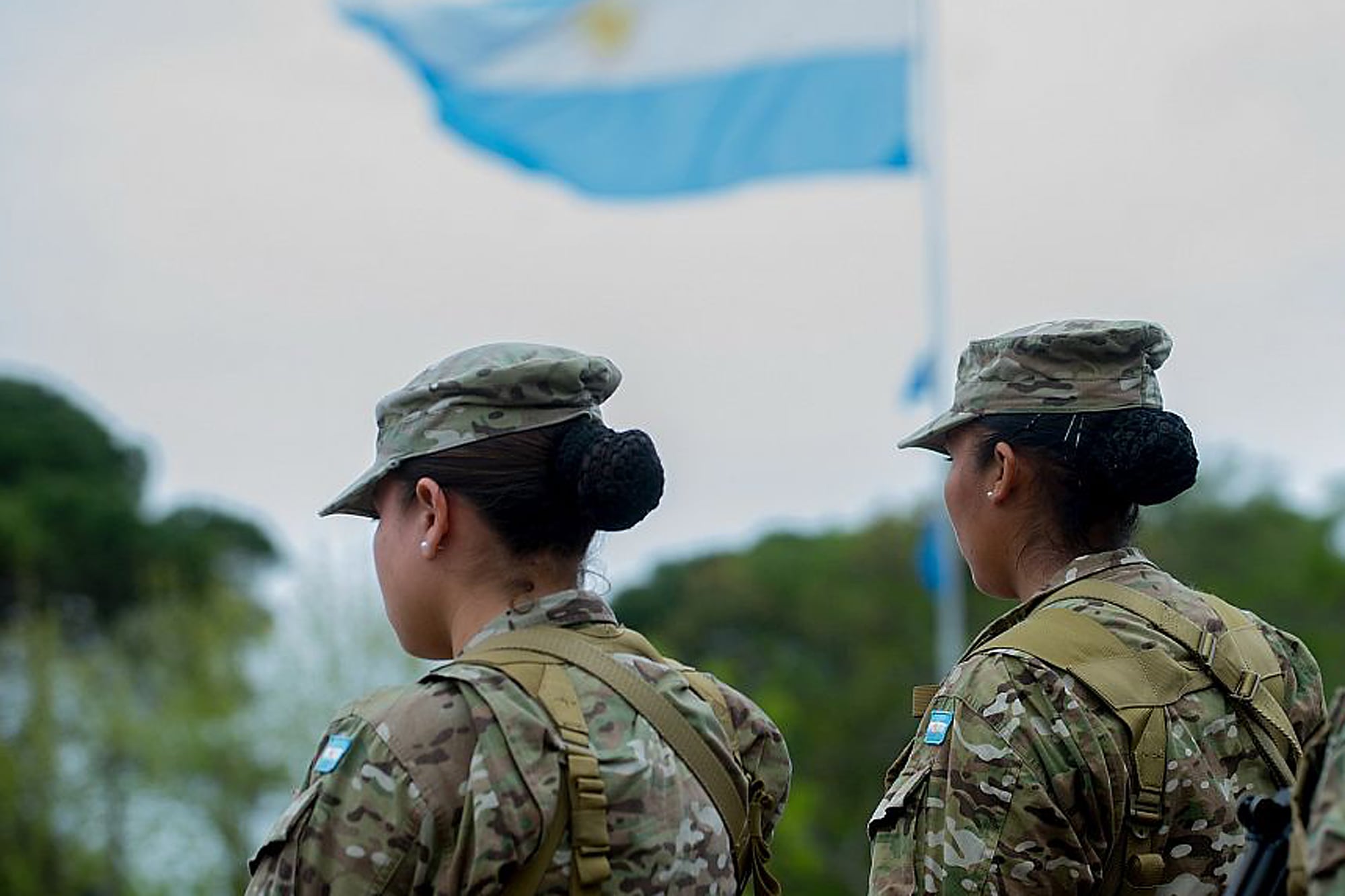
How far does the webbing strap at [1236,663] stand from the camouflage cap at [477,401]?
3.23 feet

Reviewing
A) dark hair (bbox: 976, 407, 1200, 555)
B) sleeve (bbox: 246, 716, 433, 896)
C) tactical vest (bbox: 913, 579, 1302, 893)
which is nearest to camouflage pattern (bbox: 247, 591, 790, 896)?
sleeve (bbox: 246, 716, 433, 896)

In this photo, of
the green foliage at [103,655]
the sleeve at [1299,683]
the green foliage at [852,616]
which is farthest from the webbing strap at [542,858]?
the green foliage at [852,616]

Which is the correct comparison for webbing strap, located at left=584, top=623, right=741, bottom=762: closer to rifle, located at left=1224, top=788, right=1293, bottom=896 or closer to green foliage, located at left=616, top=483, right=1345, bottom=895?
rifle, located at left=1224, top=788, right=1293, bottom=896

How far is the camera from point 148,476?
41812 mm

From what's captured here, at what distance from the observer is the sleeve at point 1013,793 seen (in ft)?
11.8

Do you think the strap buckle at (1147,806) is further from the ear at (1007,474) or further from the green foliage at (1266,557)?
the green foliage at (1266,557)

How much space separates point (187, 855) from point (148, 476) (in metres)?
10.6

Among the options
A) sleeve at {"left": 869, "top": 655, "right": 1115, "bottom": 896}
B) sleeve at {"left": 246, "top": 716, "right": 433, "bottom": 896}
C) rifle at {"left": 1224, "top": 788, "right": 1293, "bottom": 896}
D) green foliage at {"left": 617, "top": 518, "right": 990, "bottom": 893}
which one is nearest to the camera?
rifle at {"left": 1224, "top": 788, "right": 1293, "bottom": 896}

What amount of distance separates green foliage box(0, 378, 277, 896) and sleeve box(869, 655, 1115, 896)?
31.0m

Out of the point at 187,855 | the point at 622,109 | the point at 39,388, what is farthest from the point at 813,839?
the point at 622,109

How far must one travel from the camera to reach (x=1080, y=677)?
11.9 ft

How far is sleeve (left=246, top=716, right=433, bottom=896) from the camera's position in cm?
310

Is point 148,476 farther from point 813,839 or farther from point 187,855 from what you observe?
point 813,839

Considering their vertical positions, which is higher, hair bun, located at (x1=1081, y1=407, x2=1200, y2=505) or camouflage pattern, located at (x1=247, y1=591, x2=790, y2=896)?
hair bun, located at (x1=1081, y1=407, x2=1200, y2=505)
